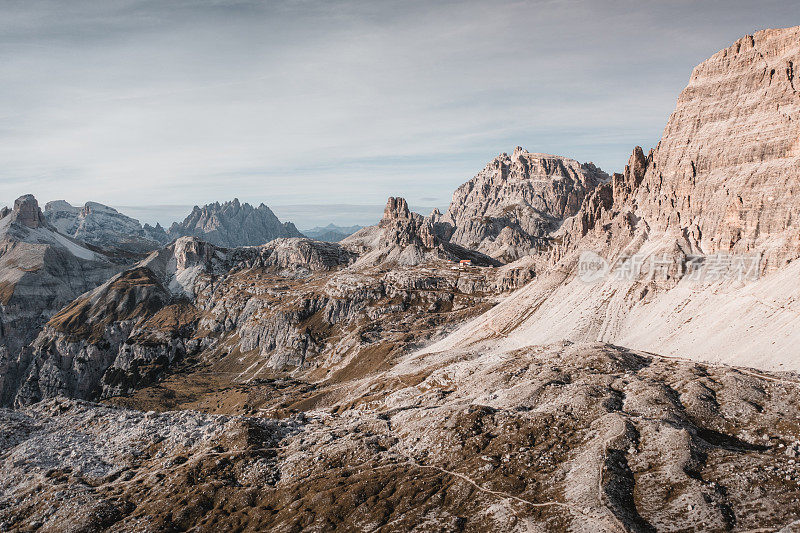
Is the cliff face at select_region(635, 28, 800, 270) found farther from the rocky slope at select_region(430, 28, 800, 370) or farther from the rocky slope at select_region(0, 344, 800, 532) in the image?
the rocky slope at select_region(0, 344, 800, 532)

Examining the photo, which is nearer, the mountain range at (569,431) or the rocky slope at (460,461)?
the rocky slope at (460,461)

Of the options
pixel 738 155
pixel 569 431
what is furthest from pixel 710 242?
pixel 569 431

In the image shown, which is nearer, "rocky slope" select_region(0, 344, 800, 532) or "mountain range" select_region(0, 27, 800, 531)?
"rocky slope" select_region(0, 344, 800, 532)

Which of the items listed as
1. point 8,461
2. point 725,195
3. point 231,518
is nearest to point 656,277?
point 725,195

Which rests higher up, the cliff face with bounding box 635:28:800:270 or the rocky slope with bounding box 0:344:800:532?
the cliff face with bounding box 635:28:800:270

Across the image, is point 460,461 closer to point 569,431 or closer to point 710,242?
point 569,431

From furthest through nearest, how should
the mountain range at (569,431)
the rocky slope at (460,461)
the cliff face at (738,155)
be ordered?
1. the cliff face at (738,155)
2. the mountain range at (569,431)
3. the rocky slope at (460,461)

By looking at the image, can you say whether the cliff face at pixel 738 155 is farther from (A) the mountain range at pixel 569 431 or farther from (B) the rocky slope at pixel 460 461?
(B) the rocky slope at pixel 460 461

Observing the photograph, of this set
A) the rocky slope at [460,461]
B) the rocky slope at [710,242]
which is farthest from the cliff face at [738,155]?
the rocky slope at [460,461]

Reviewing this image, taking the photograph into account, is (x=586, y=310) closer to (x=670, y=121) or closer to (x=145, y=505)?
(x=670, y=121)

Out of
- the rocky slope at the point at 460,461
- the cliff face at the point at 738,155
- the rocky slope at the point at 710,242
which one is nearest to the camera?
the rocky slope at the point at 460,461

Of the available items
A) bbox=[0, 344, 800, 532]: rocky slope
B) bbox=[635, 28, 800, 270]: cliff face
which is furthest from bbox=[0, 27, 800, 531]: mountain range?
bbox=[635, 28, 800, 270]: cliff face
